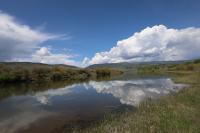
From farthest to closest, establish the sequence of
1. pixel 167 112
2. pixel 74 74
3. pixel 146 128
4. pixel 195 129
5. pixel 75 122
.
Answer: pixel 74 74 → pixel 75 122 → pixel 167 112 → pixel 146 128 → pixel 195 129

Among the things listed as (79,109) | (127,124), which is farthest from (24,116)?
(127,124)

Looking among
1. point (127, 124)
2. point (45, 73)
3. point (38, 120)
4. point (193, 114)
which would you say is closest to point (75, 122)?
point (38, 120)

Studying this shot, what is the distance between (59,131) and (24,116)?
26.0ft

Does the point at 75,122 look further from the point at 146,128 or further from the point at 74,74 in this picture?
the point at 74,74

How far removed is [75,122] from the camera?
63.1ft

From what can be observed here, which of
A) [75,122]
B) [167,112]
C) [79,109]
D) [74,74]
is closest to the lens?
[167,112]

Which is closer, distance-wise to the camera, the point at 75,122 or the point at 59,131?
the point at 59,131

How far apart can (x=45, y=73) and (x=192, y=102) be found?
7197cm

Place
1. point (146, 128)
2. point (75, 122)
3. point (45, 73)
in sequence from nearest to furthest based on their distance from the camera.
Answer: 1. point (146, 128)
2. point (75, 122)
3. point (45, 73)

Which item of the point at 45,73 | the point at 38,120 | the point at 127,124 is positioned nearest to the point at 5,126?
the point at 38,120

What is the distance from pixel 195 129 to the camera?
42.8 ft

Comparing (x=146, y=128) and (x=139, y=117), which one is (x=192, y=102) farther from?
(x=146, y=128)

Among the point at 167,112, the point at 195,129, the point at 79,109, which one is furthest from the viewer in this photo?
the point at 79,109

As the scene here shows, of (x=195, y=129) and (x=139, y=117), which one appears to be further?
(x=139, y=117)
